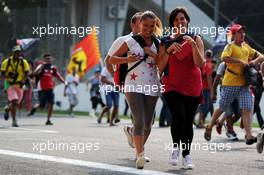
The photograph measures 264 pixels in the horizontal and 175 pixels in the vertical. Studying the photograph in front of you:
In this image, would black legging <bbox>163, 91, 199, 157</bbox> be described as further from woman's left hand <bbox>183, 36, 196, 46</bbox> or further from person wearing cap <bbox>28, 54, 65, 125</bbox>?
person wearing cap <bbox>28, 54, 65, 125</bbox>

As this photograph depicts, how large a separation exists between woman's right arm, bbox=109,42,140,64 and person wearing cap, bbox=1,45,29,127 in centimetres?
750

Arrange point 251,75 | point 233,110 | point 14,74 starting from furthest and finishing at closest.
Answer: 1. point 14,74
2. point 233,110
3. point 251,75

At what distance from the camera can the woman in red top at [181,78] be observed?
7883 millimetres

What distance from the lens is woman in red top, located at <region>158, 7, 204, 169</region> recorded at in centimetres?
788

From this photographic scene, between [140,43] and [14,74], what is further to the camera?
[14,74]

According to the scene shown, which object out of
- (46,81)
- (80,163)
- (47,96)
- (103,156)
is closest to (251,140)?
(103,156)

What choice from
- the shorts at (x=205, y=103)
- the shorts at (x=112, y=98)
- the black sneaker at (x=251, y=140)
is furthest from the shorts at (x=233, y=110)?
the shorts at (x=112, y=98)

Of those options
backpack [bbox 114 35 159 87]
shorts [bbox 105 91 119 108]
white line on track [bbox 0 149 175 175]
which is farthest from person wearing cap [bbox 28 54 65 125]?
backpack [bbox 114 35 159 87]

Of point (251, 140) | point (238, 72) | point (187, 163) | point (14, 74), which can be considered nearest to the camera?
point (187, 163)

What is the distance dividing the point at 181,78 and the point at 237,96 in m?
3.48

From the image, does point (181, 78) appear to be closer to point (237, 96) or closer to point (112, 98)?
point (237, 96)

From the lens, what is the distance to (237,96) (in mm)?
11227

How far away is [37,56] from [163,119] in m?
14.0

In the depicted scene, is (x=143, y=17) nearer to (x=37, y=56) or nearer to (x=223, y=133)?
(x=223, y=133)
